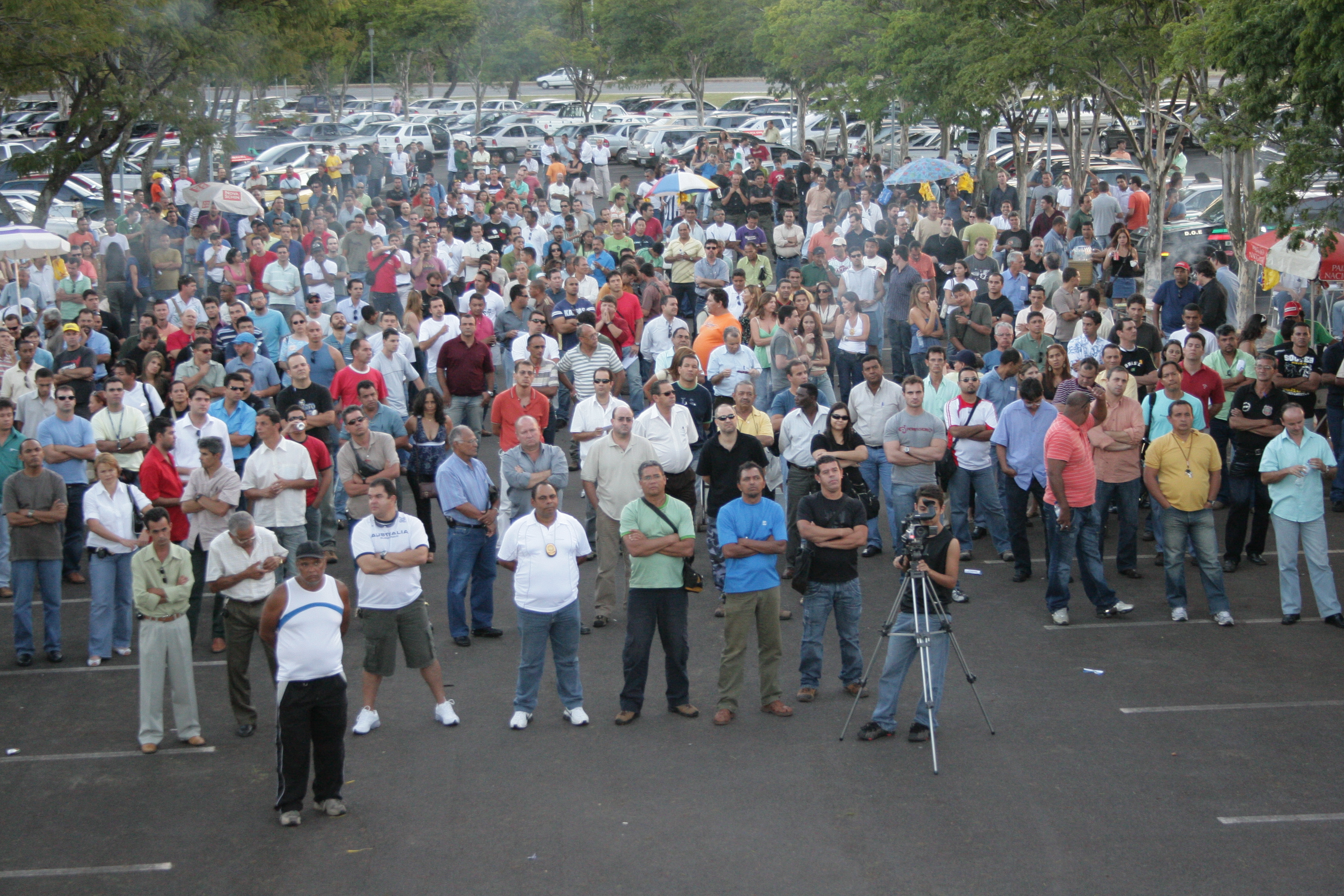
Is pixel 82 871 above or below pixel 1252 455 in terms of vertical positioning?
below

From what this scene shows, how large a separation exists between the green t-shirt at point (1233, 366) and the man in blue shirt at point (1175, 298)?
2556 mm

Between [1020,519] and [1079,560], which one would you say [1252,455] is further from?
[1079,560]

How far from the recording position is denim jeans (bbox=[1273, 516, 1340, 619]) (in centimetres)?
1062

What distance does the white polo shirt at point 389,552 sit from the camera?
28.9ft

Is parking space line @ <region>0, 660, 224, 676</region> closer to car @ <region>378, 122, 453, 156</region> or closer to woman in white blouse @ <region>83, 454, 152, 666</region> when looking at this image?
woman in white blouse @ <region>83, 454, 152, 666</region>

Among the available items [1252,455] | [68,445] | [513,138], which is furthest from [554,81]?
[1252,455]

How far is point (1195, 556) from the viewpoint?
1090cm

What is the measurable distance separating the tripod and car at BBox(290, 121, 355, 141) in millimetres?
42644

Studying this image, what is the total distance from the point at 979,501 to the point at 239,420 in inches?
274

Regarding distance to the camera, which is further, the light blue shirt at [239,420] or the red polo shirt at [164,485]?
the light blue shirt at [239,420]

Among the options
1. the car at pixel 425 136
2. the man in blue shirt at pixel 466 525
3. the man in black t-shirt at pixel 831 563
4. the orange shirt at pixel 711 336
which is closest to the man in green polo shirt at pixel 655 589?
the man in black t-shirt at pixel 831 563

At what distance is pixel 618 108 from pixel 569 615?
168 feet

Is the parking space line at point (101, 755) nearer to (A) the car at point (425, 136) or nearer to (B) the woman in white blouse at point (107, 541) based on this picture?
(B) the woman in white blouse at point (107, 541)

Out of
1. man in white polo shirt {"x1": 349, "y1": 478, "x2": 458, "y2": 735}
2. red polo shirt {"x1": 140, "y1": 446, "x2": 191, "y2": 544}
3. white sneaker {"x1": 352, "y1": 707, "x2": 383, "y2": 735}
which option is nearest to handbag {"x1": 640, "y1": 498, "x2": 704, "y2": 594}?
man in white polo shirt {"x1": 349, "y1": 478, "x2": 458, "y2": 735}
